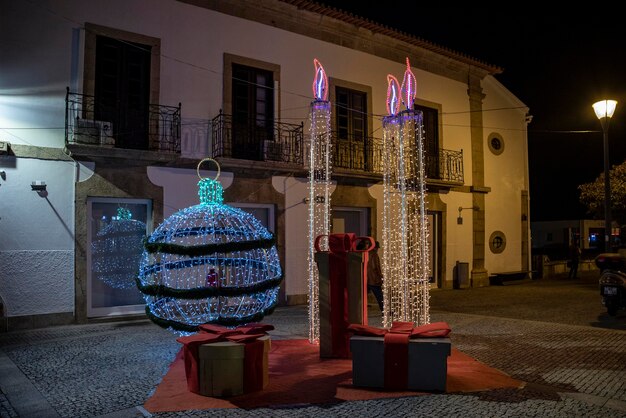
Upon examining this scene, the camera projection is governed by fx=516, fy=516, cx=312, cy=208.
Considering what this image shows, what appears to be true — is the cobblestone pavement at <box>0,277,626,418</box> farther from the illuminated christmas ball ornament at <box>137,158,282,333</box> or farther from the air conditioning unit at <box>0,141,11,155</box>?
the air conditioning unit at <box>0,141,11,155</box>

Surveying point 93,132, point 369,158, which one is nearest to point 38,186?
point 93,132

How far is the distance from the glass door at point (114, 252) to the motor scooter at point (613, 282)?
355 inches

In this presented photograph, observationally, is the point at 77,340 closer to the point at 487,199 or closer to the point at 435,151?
the point at 435,151

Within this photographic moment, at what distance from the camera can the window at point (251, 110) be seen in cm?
1156

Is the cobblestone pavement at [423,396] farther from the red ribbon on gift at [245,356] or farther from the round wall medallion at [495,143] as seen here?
the round wall medallion at [495,143]

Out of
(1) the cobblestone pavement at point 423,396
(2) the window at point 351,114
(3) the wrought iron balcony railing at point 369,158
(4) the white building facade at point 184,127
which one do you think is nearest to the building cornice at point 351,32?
(4) the white building facade at point 184,127

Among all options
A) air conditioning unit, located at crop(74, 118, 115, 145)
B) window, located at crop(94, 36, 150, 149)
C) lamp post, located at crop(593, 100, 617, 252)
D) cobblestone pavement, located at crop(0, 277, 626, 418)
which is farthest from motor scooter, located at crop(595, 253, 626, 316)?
air conditioning unit, located at crop(74, 118, 115, 145)

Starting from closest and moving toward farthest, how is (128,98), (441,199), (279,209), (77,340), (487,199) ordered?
(77,340) < (128,98) < (279,209) < (441,199) < (487,199)

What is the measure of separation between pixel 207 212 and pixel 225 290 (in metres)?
1.08

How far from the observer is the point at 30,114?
918cm

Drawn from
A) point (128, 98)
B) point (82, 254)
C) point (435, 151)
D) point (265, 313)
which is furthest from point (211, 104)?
point (435, 151)

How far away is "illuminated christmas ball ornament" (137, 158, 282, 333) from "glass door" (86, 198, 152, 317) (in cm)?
319

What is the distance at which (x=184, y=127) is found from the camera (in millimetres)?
10727

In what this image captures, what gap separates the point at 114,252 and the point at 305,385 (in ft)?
20.3
